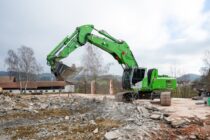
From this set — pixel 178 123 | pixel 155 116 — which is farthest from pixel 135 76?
pixel 178 123

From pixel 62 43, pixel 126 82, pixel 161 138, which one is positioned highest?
pixel 62 43

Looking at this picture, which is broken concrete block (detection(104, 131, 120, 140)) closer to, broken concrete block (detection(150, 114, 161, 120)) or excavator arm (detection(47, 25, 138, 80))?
broken concrete block (detection(150, 114, 161, 120))

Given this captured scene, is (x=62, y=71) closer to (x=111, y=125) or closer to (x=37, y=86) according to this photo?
(x=111, y=125)

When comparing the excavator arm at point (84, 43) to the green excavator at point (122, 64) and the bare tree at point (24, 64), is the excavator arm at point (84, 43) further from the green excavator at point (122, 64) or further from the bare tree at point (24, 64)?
the bare tree at point (24, 64)

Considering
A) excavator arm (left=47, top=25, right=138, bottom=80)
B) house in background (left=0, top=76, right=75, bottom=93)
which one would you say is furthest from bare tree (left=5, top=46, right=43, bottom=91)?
excavator arm (left=47, top=25, right=138, bottom=80)

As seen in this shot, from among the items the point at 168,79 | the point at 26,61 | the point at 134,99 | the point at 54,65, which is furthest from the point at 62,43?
the point at 26,61

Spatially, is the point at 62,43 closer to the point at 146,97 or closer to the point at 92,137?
the point at 146,97

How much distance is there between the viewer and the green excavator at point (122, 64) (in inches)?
697

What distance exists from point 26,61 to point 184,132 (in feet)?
176

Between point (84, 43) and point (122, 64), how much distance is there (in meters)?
2.90

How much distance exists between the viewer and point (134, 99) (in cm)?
1894

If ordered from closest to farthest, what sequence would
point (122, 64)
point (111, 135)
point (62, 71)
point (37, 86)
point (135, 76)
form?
point (111, 135) → point (62, 71) → point (135, 76) → point (122, 64) → point (37, 86)

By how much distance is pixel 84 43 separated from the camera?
60.6 feet

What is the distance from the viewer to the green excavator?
17703 mm
